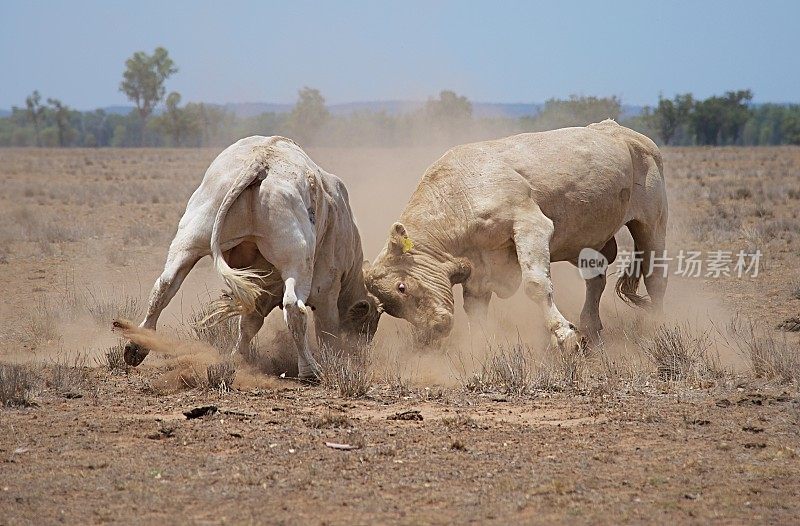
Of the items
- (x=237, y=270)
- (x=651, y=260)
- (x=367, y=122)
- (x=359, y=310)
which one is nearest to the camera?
(x=237, y=270)

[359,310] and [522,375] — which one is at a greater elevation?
[359,310]

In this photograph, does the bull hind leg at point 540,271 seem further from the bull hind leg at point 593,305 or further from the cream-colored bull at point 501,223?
the bull hind leg at point 593,305

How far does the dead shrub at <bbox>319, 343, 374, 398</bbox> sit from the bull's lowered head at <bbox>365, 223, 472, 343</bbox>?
2.50 feet

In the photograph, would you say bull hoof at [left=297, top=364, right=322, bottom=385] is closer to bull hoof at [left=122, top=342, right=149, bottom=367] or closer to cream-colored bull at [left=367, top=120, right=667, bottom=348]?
bull hoof at [left=122, top=342, right=149, bottom=367]

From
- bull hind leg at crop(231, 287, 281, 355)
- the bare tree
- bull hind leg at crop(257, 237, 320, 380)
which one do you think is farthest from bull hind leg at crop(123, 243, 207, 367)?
the bare tree

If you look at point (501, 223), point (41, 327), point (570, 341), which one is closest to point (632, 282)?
point (501, 223)

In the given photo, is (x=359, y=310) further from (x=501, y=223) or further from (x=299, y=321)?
(x=299, y=321)

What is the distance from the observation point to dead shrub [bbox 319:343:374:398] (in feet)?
24.9

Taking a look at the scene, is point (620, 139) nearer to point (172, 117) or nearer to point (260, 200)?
point (260, 200)

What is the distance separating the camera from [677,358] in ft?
26.6

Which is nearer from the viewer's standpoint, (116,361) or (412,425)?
(412,425)

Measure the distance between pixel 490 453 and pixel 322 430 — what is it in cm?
114

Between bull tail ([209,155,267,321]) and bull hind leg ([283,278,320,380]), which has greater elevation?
bull tail ([209,155,267,321])

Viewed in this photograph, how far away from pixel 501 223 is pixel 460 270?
1.89 ft
